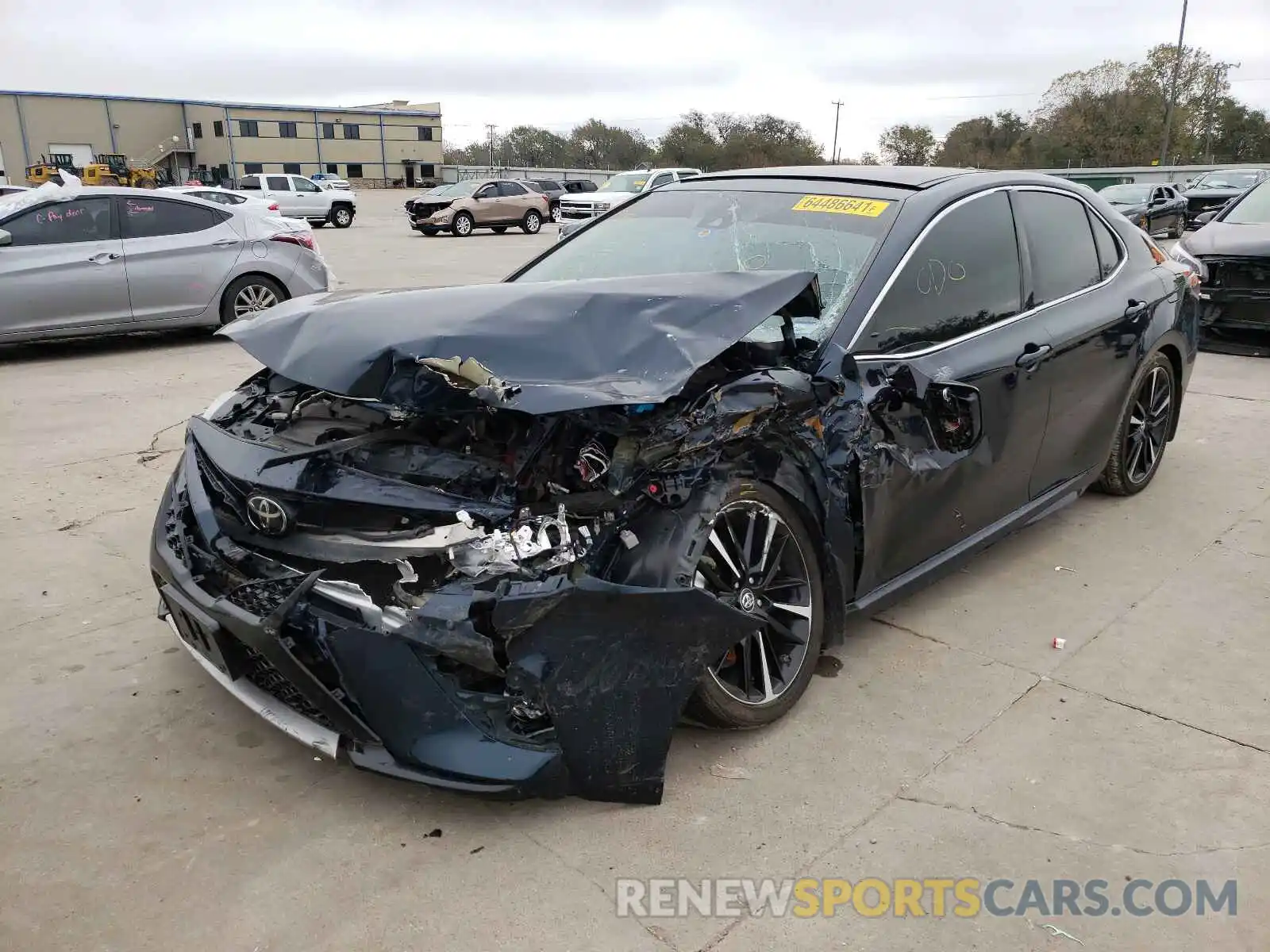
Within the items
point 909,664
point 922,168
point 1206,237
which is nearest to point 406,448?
point 909,664

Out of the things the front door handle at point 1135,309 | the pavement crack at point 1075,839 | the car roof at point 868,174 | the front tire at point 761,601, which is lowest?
the pavement crack at point 1075,839

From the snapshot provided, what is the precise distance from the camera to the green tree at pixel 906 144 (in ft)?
239

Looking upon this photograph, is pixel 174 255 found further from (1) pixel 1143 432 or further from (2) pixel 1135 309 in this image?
(1) pixel 1143 432

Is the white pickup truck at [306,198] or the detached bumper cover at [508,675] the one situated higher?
the white pickup truck at [306,198]

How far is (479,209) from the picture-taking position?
27.3 meters

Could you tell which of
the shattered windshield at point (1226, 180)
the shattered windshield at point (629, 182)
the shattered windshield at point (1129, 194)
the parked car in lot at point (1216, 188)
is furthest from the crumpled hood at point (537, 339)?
the shattered windshield at point (1226, 180)

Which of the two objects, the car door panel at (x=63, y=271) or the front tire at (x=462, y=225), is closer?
the car door panel at (x=63, y=271)

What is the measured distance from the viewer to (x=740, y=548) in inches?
110

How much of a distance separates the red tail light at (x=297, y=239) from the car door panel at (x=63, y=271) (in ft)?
4.85

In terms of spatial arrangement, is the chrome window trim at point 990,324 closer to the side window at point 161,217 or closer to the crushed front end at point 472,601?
the crushed front end at point 472,601

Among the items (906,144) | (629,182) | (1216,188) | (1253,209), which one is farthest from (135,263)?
(906,144)

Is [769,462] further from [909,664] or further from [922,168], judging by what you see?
[922,168]

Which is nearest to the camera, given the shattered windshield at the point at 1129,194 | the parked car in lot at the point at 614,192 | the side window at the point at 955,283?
the side window at the point at 955,283

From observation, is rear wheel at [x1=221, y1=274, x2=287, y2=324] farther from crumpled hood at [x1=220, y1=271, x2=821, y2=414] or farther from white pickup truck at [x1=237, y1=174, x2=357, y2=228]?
white pickup truck at [x1=237, y1=174, x2=357, y2=228]
